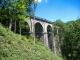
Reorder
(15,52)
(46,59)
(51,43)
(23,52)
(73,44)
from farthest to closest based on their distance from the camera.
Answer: (51,43) → (73,44) → (46,59) → (23,52) → (15,52)

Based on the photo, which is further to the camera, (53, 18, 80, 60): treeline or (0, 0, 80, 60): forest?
(53, 18, 80, 60): treeline

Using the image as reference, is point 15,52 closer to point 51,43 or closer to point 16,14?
point 16,14

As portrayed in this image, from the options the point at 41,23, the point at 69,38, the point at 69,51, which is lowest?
the point at 69,51

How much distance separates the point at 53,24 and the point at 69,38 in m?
19.2

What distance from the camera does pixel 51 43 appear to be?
43031 mm

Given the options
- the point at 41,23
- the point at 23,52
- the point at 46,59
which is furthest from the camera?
the point at 41,23

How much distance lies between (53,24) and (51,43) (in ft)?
18.4

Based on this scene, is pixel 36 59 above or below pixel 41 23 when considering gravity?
below

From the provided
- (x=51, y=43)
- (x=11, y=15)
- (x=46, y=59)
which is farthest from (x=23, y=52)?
(x=51, y=43)

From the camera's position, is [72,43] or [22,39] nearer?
[22,39]

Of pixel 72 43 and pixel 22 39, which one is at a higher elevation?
pixel 22 39

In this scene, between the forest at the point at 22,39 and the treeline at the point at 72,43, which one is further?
the treeline at the point at 72,43

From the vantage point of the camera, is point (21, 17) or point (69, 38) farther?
point (69, 38)

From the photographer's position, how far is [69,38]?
25766 millimetres
